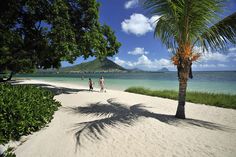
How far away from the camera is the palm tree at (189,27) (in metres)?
6.58

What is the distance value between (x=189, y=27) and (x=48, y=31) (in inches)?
436

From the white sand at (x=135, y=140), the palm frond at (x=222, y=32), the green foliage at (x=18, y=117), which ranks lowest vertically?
the white sand at (x=135, y=140)

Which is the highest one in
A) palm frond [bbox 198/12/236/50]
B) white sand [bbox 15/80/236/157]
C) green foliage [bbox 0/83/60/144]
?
palm frond [bbox 198/12/236/50]

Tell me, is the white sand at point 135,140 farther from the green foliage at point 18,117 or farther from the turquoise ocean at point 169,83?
the turquoise ocean at point 169,83

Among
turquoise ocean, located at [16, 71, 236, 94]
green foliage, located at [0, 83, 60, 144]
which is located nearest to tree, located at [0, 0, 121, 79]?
green foliage, located at [0, 83, 60, 144]

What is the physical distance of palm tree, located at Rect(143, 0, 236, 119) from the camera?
21.6ft

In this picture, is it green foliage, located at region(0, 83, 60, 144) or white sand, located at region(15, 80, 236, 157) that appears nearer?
white sand, located at region(15, 80, 236, 157)

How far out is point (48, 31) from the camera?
557 inches

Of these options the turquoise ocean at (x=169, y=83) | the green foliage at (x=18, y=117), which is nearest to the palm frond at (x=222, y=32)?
the green foliage at (x=18, y=117)

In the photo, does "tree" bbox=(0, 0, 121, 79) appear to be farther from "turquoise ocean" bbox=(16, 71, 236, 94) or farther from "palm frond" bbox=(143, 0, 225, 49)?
"turquoise ocean" bbox=(16, 71, 236, 94)

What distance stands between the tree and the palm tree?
26.0 ft

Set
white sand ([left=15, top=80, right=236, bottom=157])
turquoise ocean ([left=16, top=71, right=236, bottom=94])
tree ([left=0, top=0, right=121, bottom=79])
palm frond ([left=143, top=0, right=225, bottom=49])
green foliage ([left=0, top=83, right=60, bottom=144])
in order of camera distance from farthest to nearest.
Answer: turquoise ocean ([left=16, top=71, right=236, bottom=94]) → tree ([left=0, top=0, right=121, bottom=79]) → palm frond ([left=143, top=0, right=225, bottom=49]) → green foliage ([left=0, top=83, right=60, bottom=144]) → white sand ([left=15, top=80, right=236, bottom=157])

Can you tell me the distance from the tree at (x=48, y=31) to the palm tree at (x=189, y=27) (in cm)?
792

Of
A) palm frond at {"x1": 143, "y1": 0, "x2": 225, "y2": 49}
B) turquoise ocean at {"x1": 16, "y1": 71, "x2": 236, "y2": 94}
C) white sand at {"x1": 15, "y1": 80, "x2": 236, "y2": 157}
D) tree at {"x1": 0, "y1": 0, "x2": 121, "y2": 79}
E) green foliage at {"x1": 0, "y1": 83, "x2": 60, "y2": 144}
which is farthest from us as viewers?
turquoise ocean at {"x1": 16, "y1": 71, "x2": 236, "y2": 94}
